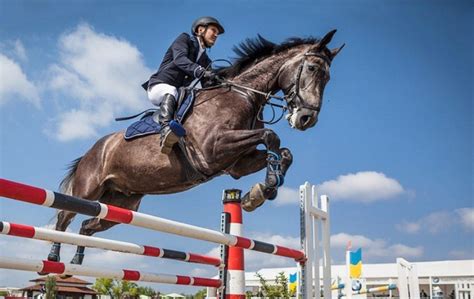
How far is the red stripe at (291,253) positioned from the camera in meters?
4.02

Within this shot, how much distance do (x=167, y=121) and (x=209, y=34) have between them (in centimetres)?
97

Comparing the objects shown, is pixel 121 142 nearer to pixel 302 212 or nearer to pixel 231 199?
pixel 231 199

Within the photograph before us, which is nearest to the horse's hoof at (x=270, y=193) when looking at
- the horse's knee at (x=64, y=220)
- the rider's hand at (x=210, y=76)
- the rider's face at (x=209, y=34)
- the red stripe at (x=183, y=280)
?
the red stripe at (x=183, y=280)

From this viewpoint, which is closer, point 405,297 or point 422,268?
point 405,297

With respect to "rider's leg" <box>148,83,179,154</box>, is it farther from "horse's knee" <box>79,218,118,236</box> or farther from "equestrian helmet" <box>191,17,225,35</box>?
"horse's knee" <box>79,218,118,236</box>

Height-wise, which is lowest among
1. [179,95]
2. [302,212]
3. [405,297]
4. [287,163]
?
[405,297]

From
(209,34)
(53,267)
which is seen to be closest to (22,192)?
(53,267)

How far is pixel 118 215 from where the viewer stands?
282 centimetres

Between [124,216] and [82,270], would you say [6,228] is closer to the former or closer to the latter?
[82,270]

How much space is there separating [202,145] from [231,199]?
53cm

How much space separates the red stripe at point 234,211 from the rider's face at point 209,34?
5.19 ft

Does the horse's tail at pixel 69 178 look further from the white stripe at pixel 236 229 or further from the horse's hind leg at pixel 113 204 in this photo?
the white stripe at pixel 236 229

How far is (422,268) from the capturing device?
997 inches

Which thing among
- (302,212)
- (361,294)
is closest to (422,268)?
(361,294)
